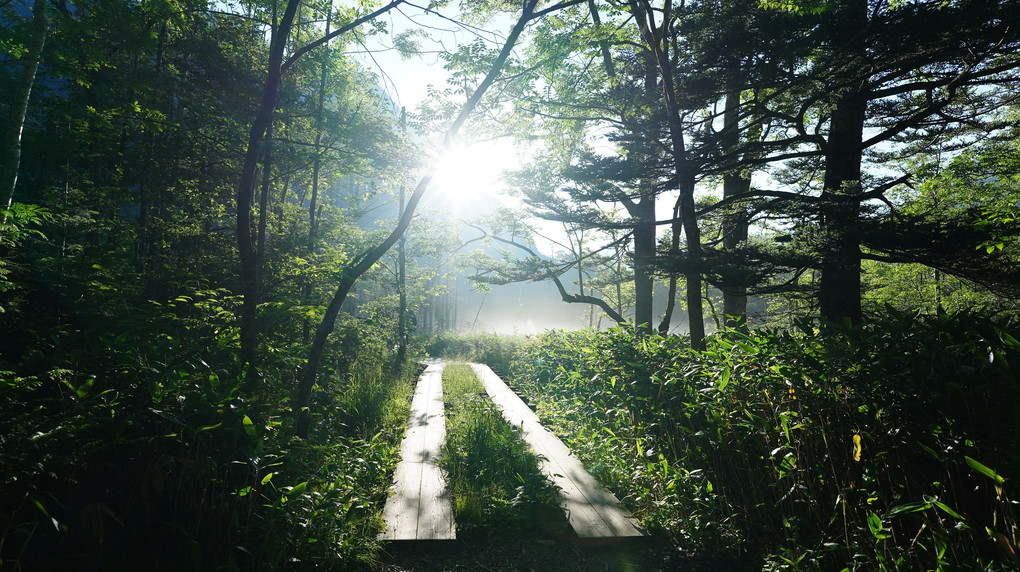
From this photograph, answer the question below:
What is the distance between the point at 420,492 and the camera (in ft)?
11.5

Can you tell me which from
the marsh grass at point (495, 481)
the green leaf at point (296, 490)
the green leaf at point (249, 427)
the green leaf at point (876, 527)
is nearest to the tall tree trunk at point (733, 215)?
the marsh grass at point (495, 481)

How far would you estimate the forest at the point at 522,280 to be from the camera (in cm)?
192

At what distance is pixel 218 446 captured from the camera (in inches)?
89.5

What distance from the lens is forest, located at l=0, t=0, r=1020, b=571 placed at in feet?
6.30

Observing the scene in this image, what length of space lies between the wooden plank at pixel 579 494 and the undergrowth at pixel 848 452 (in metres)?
0.18

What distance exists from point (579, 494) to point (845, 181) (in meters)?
5.96

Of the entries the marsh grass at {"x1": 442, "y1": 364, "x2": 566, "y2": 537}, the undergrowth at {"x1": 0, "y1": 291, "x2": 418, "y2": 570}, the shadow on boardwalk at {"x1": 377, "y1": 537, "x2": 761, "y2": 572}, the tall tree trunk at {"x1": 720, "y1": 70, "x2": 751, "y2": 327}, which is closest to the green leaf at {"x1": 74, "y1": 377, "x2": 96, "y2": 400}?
the undergrowth at {"x1": 0, "y1": 291, "x2": 418, "y2": 570}

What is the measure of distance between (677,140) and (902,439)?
4.79 meters

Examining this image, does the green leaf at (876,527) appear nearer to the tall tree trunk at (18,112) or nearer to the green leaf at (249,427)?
the green leaf at (249,427)

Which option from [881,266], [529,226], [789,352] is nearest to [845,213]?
[789,352]

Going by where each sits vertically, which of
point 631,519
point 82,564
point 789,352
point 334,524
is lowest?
point 631,519

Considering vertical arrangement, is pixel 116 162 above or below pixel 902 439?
above

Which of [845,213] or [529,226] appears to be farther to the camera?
[529,226]

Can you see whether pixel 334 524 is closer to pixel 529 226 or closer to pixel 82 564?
pixel 82 564
